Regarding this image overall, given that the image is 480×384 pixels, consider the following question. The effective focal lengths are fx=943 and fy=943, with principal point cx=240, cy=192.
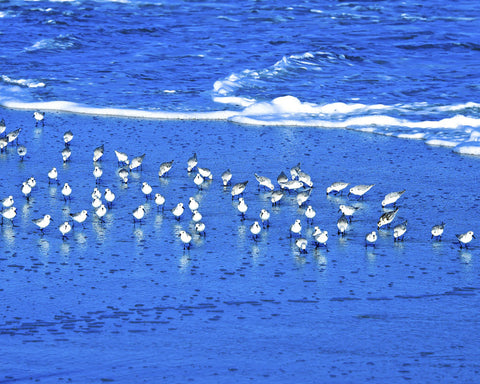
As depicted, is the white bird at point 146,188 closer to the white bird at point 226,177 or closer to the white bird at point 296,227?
the white bird at point 226,177

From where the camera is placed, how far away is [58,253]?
13688 mm

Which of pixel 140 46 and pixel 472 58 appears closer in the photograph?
pixel 472 58

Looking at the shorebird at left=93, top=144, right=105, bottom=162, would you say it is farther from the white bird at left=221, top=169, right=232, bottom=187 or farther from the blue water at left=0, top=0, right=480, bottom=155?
the blue water at left=0, top=0, right=480, bottom=155

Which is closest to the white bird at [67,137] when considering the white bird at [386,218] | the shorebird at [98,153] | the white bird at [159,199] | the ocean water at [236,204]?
the ocean water at [236,204]

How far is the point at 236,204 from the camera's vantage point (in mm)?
A: 16125

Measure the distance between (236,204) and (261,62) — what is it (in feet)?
40.5

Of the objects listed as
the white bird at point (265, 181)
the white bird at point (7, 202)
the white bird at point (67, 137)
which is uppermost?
the white bird at point (67, 137)

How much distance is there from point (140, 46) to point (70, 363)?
20.7 m

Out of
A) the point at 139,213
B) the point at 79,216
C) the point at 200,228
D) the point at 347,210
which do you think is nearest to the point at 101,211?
the point at 79,216

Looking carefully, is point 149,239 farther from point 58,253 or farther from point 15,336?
point 15,336

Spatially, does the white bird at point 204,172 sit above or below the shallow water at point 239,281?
above

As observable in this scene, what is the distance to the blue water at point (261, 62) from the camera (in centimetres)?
2227

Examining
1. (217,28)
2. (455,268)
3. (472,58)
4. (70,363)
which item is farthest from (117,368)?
(217,28)

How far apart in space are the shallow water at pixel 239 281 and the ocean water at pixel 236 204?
0.04 m
